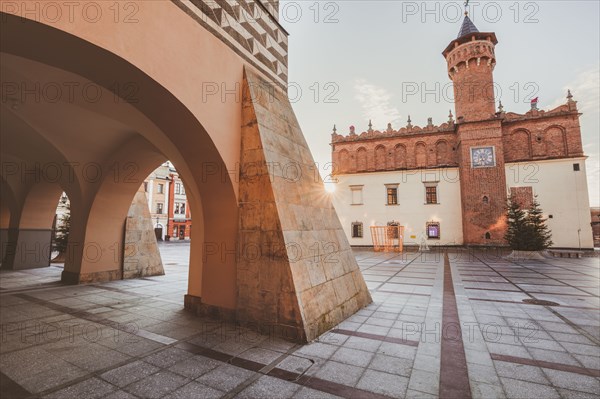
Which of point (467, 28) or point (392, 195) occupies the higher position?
point (467, 28)

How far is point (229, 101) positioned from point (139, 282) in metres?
6.68

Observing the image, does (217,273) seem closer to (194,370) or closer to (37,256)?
(194,370)

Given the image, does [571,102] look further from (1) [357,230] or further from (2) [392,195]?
(1) [357,230]

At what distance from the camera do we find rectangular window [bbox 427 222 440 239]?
80.2 feet

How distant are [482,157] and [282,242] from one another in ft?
78.4

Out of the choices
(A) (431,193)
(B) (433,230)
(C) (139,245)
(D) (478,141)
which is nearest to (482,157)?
(D) (478,141)

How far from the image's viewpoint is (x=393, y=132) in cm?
2688

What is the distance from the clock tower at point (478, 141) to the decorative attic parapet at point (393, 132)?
4.30 feet

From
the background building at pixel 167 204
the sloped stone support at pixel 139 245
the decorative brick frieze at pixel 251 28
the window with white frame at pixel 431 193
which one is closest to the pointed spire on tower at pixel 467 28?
the window with white frame at pixel 431 193

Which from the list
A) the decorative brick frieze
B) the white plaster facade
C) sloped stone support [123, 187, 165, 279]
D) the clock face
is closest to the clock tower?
the clock face

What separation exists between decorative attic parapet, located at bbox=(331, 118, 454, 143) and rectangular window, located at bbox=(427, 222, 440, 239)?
26.8 ft

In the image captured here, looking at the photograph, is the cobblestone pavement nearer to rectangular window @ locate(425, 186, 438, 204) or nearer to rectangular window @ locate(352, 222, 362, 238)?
rectangular window @ locate(425, 186, 438, 204)

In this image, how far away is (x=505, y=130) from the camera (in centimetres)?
2370

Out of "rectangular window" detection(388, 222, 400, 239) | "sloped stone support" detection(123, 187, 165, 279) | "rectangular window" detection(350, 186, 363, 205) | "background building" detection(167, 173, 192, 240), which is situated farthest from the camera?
"background building" detection(167, 173, 192, 240)
